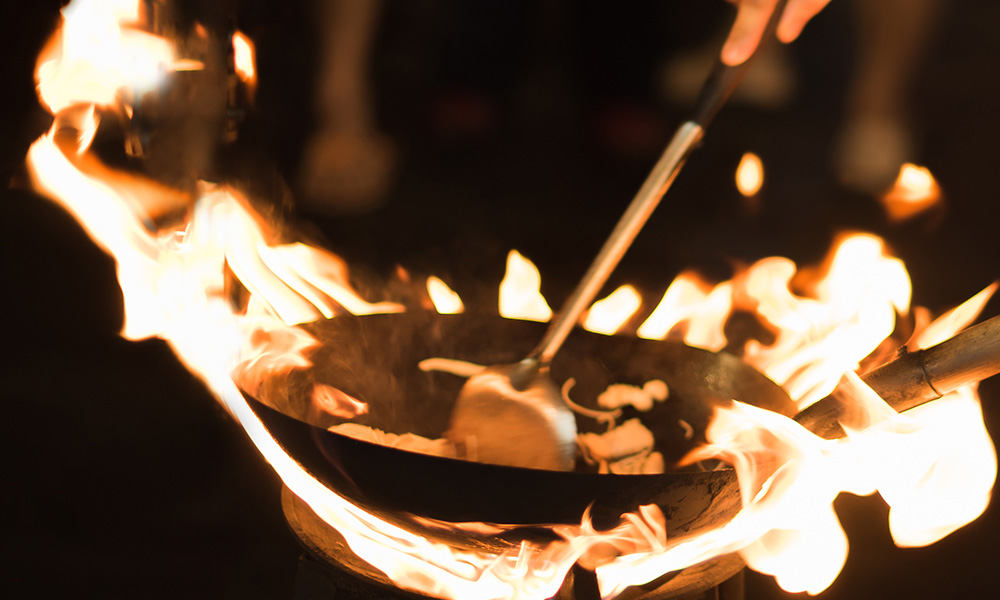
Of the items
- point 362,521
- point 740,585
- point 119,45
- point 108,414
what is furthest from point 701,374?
point 108,414

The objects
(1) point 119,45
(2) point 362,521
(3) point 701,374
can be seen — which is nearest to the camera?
(2) point 362,521

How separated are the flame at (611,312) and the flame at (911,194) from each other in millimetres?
515

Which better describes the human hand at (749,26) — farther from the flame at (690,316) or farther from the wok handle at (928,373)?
the flame at (690,316)

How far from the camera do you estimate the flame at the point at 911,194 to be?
60.8 inches

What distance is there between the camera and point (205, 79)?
1.33 metres

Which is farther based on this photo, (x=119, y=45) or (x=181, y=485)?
(x=181, y=485)

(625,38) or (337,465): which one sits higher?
(625,38)

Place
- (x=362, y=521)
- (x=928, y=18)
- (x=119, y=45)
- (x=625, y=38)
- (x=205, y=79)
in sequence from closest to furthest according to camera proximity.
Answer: (x=362, y=521) → (x=119, y=45) → (x=205, y=79) → (x=928, y=18) → (x=625, y=38)

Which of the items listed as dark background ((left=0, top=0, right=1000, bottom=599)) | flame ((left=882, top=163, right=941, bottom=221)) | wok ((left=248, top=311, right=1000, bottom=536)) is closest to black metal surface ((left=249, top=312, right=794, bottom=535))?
wok ((left=248, top=311, right=1000, bottom=536))

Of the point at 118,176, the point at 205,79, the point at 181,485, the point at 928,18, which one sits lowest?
the point at 181,485

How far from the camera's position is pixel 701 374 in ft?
3.54

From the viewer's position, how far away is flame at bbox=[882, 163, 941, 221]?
60.8 inches

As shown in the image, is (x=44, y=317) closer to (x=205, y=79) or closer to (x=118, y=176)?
(x=118, y=176)

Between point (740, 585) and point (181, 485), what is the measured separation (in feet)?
3.33
